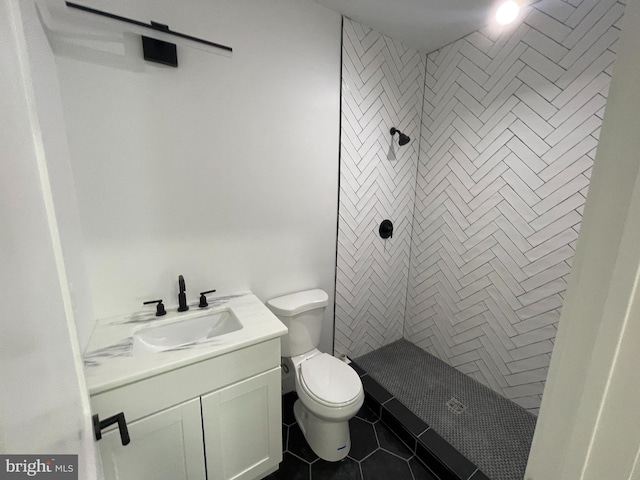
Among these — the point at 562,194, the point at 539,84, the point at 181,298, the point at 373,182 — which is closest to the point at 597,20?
the point at 539,84

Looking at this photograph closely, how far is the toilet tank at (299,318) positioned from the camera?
1506mm

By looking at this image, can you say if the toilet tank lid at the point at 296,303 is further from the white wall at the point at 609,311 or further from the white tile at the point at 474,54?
the white tile at the point at 474,54

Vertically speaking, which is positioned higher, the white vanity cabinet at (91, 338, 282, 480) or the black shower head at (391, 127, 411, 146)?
the black shower head at (391, 127, 411, 146)

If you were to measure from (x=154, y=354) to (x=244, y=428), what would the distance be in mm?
540

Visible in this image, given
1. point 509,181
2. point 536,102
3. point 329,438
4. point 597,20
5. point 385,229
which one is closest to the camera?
point 597,20

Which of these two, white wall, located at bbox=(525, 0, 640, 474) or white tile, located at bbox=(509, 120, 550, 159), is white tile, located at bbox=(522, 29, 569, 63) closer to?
white tile, located at bbox=(509, 120, 550, 159)

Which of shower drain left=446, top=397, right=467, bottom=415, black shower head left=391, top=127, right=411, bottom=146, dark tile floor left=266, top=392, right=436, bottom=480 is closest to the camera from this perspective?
dark tile floor left=266, top=392, right=436, bottom=480

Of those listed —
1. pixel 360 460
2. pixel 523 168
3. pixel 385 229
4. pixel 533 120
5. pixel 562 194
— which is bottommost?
pixel 360 460

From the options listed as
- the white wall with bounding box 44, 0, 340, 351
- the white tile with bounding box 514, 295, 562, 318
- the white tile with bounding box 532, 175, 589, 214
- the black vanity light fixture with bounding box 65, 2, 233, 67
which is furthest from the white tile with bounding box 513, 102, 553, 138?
the black vanity light fixture with bounding box 65, 2, 233, 67

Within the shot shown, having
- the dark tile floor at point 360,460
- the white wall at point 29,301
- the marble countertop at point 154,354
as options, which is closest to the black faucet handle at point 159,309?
the marble countertop at point 154,354

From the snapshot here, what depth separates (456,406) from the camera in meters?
1.67

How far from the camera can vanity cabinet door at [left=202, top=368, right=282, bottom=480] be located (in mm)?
1048

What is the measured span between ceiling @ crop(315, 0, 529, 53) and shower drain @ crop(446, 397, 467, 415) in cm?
252

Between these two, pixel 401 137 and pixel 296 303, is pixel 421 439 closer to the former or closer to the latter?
pixel 296 303
